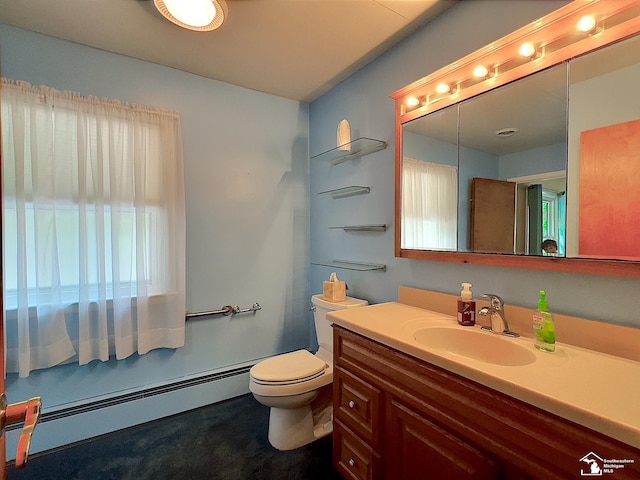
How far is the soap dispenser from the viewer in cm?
139

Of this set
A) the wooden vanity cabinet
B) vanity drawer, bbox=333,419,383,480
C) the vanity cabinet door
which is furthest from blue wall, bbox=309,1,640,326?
vanity drawer, bbox=333,419,383,480

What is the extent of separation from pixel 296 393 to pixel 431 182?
4.50 feet

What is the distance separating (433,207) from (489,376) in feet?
3.19

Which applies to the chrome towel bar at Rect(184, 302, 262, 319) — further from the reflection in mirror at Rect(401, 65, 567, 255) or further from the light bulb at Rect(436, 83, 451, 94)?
the light bulb at Rect(436, 83, 451, 94)

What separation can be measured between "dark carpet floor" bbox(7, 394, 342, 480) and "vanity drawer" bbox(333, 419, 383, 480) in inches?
6.3

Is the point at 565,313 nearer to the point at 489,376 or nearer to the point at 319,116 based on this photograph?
the point at 489,376

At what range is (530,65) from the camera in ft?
4.16

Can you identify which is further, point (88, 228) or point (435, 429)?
point (88, 228)

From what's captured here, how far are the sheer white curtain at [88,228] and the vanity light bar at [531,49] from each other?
5.48ft

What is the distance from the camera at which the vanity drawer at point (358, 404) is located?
51.3 inches

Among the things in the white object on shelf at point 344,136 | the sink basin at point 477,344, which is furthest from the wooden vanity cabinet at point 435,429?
the white object on shelf at point 344,136

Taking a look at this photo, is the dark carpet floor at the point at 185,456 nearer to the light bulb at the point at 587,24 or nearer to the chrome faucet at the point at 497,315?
the chrome faucet at the point at 497,315

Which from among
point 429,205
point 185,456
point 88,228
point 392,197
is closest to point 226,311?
point 185,456

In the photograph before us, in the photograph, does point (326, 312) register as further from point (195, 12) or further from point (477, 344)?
point (195, 12)
